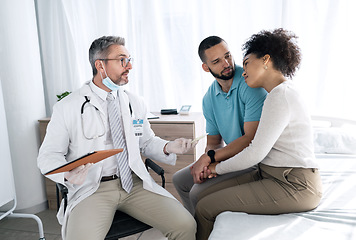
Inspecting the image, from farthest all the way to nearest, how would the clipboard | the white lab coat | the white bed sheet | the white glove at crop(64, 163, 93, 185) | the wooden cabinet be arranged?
the wooden cabinet, the white lab coat, the white glove at crop(64, 163, 93, 185), the clipboard, the white bed sheet

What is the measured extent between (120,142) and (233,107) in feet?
2.30

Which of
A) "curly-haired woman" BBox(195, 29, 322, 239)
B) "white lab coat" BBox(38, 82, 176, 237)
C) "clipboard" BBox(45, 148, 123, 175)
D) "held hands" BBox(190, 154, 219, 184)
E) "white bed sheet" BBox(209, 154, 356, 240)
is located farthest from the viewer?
"held hands" BBox(190, 154, 219, 184)

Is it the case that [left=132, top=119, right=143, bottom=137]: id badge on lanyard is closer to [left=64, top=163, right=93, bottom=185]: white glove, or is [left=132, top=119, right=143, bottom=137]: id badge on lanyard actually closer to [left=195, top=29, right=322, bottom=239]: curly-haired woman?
[left=64, top=163, right=93, bottom=185]: white glove

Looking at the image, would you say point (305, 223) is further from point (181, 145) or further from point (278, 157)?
point (181, 145)

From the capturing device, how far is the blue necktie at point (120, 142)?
5.74 ft

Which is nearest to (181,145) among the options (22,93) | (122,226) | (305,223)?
(122,226)

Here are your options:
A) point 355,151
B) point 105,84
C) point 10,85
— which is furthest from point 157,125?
point 355,151

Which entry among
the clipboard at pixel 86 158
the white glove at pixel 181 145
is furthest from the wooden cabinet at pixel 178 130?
the clipboard at pixel 86 158

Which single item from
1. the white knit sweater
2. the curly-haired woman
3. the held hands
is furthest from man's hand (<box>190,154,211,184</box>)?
the white knit sweater

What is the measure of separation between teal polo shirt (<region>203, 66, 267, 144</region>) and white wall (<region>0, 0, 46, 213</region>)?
65.4 inches

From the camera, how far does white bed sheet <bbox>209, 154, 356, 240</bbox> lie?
46.8 inches

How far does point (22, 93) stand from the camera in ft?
8.87

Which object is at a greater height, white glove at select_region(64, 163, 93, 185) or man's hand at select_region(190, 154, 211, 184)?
white glove at select_region(64, 163, 93, 185)

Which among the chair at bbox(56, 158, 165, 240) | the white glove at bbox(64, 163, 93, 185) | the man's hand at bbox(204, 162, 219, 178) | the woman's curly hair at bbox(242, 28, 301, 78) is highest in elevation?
the woman's curly hair at bbox(242, 28, 301, 78)
